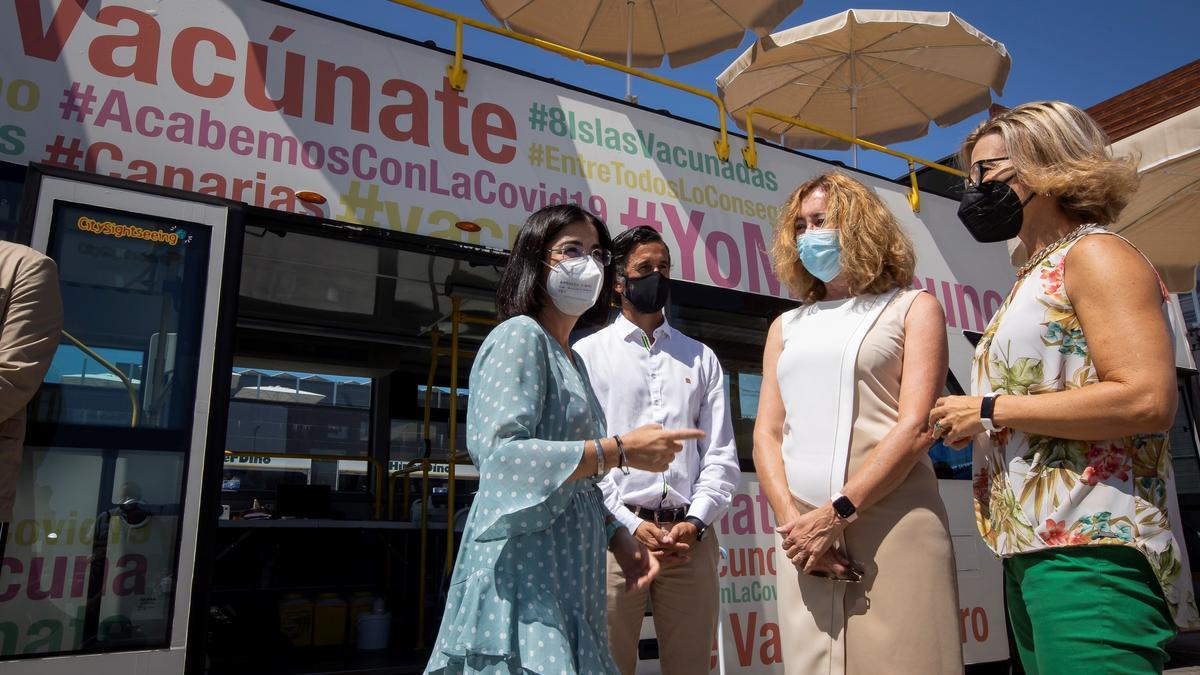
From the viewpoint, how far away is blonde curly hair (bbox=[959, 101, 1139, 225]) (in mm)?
1715

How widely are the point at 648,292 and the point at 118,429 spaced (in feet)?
6.28

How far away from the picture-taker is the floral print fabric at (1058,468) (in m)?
1.46

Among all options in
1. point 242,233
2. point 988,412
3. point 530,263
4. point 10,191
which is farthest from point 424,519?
point 988,412

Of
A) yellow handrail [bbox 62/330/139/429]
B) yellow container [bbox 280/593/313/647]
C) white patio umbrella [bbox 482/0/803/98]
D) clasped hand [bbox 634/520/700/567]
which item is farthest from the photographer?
white patio umbrella [bbox 482/0/803/98]

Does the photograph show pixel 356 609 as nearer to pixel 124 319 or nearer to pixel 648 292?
pixel 124 319

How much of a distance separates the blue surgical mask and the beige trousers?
1.01 m

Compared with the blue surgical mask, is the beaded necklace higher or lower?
lower

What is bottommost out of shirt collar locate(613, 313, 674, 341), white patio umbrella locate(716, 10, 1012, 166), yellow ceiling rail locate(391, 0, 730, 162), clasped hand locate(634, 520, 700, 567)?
clasped hand locate(634, 520, 700, 567)

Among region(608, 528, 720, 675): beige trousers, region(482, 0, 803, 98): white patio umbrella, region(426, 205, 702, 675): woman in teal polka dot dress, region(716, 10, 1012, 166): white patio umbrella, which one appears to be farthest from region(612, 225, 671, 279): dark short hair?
region(716, 10, 1012, 166): white patio umbrella

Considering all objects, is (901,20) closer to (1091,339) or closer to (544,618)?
(1091,339)

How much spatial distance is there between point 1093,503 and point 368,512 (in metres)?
6.92

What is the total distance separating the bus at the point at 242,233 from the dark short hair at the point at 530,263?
1.56 metres

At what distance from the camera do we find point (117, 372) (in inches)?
111

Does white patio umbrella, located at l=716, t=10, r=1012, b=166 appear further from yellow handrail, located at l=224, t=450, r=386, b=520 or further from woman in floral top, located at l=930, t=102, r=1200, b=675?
woman in floral top, located at l=930, t=102, r=1200, b=675
